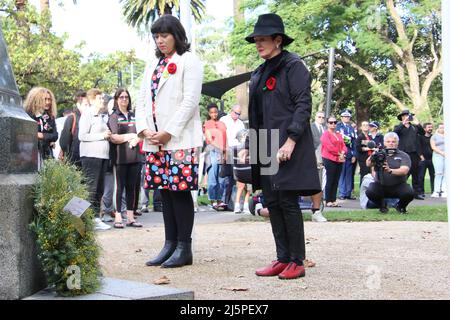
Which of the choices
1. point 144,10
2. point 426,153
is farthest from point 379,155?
point 144,10

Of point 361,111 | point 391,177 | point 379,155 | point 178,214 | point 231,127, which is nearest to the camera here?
point 178,214

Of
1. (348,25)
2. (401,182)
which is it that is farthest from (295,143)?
(348,25)

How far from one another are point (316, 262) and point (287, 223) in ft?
3.15

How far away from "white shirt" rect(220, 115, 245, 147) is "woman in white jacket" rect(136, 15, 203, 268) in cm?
781

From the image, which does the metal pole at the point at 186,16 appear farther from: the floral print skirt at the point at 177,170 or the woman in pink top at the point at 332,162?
the woman in pink top at the point at 332,162

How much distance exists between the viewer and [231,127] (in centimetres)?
1433

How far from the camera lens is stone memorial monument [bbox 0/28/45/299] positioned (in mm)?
4094

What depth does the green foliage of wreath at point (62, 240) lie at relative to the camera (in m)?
4.18

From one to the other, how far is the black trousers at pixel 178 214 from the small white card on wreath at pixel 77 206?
191cm

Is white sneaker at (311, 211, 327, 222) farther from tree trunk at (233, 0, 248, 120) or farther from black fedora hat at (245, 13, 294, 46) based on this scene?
tree trunk at (233, 0, 248, 120)

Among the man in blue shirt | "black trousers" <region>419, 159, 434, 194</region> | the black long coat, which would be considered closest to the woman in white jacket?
the black long coat

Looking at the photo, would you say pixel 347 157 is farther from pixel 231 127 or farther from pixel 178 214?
pixel 178 214

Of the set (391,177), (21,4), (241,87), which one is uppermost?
(21,4)
